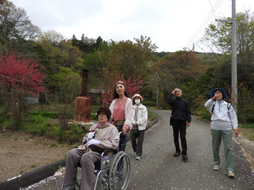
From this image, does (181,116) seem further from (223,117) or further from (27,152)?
(27,152)

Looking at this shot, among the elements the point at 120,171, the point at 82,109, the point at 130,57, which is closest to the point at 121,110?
the point at 120,171

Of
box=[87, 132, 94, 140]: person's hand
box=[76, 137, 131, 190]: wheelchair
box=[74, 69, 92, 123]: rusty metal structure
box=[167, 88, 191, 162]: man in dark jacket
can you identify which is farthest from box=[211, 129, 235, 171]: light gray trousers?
box=[74, 69, 92, 123]: rusty metal structure

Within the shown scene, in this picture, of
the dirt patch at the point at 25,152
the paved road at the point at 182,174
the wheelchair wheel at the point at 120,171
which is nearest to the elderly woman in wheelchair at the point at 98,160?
the wheelchair wheel at the point at 120,171

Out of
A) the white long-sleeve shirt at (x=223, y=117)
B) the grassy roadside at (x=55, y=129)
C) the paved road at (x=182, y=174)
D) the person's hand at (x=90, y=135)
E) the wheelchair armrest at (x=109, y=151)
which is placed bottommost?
the paved road at (x=182, y=174)

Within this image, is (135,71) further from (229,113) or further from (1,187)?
(1,187)

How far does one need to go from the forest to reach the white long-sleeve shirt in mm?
3890

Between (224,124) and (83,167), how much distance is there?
106 inches

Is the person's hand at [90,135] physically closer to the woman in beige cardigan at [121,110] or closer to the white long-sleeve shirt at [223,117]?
the woman in beige cardigan at [121,110]

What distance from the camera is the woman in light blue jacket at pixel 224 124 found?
353 cm

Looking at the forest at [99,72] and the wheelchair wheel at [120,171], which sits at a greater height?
the forest at [99,72]

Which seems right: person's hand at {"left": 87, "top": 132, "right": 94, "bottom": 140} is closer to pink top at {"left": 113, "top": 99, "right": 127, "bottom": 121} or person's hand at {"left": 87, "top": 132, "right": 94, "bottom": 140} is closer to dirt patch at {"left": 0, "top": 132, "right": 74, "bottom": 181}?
pink top at {"left": 113, "top": 99, "right": 127, "bottom": 121}

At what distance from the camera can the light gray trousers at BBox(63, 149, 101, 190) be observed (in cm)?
231

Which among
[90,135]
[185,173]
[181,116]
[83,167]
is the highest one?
[181,116]

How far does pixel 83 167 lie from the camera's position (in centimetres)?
237
